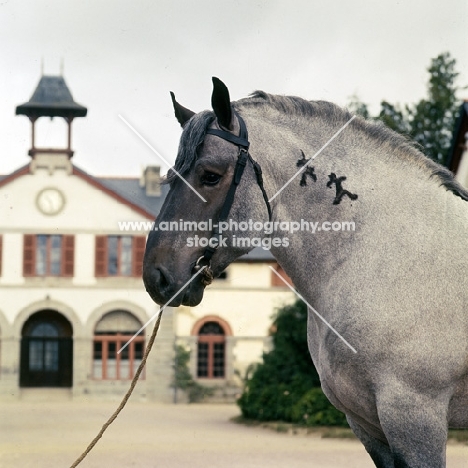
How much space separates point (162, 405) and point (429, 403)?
92.6 ft

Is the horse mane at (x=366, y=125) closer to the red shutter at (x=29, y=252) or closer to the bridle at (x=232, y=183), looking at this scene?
the bridle at (x=232, y=183)

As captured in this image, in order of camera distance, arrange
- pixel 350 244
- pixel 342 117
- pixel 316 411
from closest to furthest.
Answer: pixel 350 244 < pixel 342 117 < pixel 316 411

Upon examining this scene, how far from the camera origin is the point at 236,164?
326cm

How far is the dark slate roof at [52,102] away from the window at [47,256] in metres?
5.32

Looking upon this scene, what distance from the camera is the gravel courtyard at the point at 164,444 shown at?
1270 cm

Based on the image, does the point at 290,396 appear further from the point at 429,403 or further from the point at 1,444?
the point at 429,403

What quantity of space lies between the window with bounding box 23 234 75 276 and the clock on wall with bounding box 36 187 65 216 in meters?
1.11

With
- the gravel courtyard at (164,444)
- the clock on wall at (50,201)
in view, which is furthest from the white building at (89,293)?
the gravel courtyard at (164,444)

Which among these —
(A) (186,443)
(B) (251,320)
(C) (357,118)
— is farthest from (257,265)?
(C) (357,118)

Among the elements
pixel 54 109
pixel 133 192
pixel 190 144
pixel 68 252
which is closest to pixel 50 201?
pixel 68 252

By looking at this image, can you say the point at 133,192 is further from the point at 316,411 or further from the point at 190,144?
the point at 190,144

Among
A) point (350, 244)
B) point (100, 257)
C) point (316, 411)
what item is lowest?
point (316, 411)

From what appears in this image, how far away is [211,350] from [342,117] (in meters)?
29.9

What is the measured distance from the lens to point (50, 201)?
105 ft
